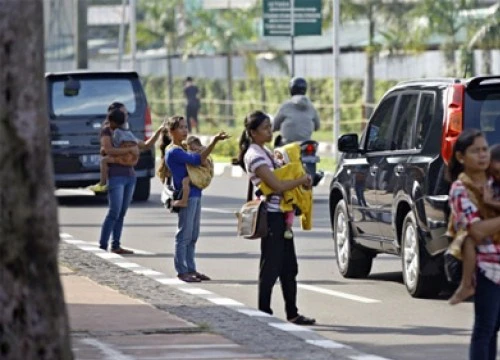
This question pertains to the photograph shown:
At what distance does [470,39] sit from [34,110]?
40.2m

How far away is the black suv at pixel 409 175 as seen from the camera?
44.1 feet

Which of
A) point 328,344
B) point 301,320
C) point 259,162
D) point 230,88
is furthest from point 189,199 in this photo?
point 230,88

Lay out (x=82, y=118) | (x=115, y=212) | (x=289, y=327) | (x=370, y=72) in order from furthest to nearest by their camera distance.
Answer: (x=370, y=72) → (x=82, y=118) → (x=115, y=212) → (x=289, y=327)

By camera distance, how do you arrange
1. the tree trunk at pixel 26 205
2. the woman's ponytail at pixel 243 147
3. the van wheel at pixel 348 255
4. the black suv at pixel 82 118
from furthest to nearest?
1. the black suv at pixel 82 118
2. the van wheel at pixel 348 255
3. the woman's ponytail at pixel 243 147
4. the tree trunk at pixel 26 205

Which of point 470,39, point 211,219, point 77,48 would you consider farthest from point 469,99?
point 470,39

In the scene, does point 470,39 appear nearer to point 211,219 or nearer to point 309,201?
point 211,219

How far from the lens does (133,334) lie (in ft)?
36.6

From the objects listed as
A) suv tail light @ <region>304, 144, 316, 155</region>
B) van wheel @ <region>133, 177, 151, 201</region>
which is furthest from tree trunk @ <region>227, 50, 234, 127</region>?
suv tail light @ <region>304, 144, 316, 155</region>

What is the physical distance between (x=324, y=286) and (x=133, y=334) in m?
4.09

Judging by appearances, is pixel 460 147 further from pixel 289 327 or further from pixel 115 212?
pixel 115 212

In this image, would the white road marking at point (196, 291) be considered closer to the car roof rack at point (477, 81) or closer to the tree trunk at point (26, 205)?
the car roof rack at point (477, 81)

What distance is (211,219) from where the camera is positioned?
891 inches

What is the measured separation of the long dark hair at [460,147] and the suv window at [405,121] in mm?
4778

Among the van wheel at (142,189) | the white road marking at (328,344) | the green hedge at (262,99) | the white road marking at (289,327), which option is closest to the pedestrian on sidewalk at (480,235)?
the white road marking at (328,344)
